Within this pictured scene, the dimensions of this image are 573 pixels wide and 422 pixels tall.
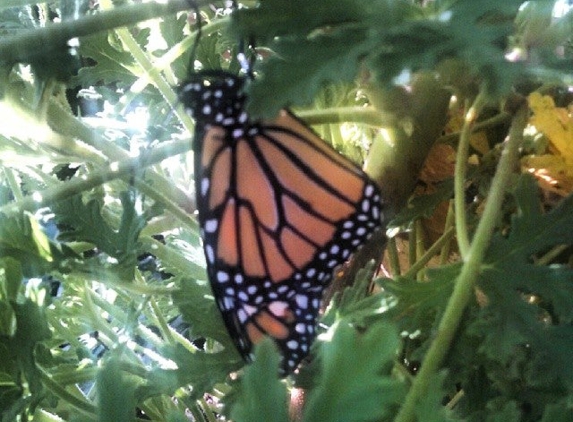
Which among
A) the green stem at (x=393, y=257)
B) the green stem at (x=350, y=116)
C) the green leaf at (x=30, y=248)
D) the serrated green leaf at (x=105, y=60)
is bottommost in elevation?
the green stem at (x=393, y=257)

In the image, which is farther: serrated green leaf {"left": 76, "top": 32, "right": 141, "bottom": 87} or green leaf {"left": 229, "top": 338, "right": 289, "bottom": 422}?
serrated green leaf {"left": 76, "top": 32, "right": 141, "bottom": 87}

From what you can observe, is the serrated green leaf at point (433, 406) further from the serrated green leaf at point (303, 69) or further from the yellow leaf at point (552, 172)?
the yellow leaf at point (552, 172)

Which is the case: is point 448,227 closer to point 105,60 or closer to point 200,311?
point 200,311

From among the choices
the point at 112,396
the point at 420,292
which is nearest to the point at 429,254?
the point at 420,292

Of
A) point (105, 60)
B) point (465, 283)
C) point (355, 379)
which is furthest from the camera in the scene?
point (105, 60)

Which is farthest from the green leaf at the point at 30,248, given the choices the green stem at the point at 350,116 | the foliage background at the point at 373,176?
the green stem at the point at 350,116

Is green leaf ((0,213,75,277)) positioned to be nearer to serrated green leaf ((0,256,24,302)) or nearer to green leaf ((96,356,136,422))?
serrated green leaf ((0,256,24,302))

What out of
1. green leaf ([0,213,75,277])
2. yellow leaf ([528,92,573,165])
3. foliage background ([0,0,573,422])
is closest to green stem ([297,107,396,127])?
foliage background ([0,0,573,422])
